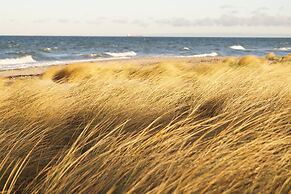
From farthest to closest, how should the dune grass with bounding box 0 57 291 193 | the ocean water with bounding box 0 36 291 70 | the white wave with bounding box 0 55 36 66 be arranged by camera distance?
the ocean water with bounding box 0 36 291 70, the white wave with bounding box 0 55 36 66, the dune grass with bounding box 0 57 291 193

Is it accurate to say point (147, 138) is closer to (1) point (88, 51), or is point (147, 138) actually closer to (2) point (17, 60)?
(2) point (17, 60)

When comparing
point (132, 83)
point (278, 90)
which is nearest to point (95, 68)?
point (132, 83)

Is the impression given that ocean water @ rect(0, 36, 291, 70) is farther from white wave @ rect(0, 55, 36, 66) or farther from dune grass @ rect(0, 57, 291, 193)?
dune grass @ rect(0, 57, 291, 193)

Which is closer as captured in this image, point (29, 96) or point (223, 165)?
point (223, 165)

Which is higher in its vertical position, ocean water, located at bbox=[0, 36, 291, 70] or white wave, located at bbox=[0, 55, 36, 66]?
white wave, located at bbox=[0, 55, 36, 66]

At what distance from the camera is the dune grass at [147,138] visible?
201 centimetres

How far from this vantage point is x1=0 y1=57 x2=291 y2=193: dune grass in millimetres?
2006

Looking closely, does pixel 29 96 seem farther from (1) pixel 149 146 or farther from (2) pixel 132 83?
(1) pixel 149 146

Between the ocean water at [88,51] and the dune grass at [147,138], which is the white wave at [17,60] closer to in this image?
the ocean water at [88,51]

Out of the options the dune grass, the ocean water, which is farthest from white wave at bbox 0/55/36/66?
the dune grass

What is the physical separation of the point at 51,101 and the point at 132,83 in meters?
1.01

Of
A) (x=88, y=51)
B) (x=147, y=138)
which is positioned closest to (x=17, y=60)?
(x=88, y=51)

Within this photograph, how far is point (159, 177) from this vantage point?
1.99 metres

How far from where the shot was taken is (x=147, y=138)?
2910 millimetres
